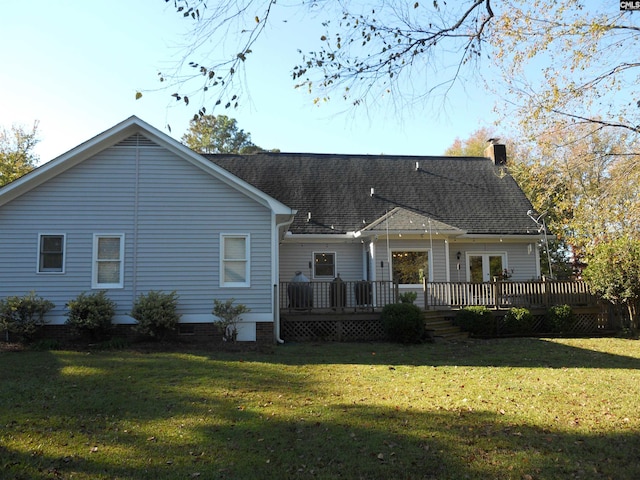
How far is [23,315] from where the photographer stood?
1173cm

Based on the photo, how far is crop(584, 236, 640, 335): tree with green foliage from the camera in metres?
15.2

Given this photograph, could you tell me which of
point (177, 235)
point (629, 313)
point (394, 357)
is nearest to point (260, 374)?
point (394, 357)

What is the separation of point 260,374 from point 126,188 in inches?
272

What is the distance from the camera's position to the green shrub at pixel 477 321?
1492cm

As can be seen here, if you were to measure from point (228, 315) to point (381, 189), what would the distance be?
1034cm

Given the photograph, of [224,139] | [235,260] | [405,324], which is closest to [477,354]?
[405,324]

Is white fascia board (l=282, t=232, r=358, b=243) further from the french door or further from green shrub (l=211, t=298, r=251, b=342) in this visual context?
green shrub (l=211, t=298, r=251, b=342)

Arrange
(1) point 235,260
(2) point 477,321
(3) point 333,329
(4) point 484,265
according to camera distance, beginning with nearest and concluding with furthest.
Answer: (1) point 235,260 < (3) point 333,329 < (2) point 477,321 < (4) point 484,265

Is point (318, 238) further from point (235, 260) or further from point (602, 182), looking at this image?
point (602, 182)

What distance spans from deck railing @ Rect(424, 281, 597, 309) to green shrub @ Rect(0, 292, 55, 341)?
10.9 metres

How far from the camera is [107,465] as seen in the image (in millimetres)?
4617

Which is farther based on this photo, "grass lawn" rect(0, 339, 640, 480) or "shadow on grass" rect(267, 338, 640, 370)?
"shadow on grass" rect(267, 338, 640, 370)

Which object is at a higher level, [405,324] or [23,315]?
[23,315]

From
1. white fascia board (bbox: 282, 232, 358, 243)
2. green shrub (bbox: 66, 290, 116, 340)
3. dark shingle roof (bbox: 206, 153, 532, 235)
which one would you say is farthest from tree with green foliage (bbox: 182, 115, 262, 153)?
green shrub (bbox: 66, 290, 116, 340)
